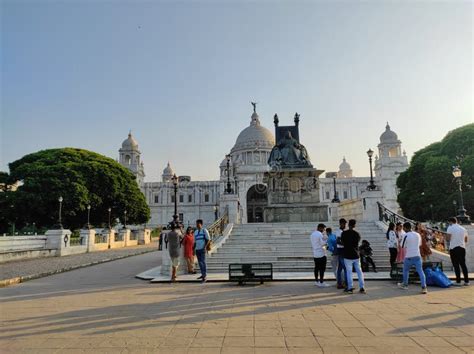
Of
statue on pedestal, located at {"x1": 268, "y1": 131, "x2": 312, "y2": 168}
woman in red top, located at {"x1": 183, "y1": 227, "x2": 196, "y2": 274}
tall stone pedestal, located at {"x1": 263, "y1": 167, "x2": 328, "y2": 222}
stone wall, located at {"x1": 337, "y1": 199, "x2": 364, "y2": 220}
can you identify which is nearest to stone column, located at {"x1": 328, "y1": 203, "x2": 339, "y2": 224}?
stone wall, located at {"x1": 337, "y1": 199, "x2": 364, "y2": 220}

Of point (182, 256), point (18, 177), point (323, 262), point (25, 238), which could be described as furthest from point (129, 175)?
point (323, 262)

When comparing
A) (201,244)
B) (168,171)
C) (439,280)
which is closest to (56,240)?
(201,244)

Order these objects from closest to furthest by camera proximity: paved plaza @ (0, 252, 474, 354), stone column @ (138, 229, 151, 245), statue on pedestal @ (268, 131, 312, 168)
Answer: paved plaza @ (0, 252, 474, 354) → statue on pedestal @ (268, 131, 312, 168) → stone column @ (138, 229, 151, 245)

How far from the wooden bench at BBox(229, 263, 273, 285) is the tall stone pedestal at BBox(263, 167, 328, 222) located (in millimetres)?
11911

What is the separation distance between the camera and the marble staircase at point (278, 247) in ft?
44.5

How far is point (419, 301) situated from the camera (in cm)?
797

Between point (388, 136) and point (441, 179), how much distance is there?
44.6 m

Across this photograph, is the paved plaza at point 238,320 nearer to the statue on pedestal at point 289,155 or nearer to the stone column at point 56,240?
the statue on pedestal at point 289,155

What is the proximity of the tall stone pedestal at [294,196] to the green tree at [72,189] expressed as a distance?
897 inches

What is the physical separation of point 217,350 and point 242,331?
36.8 inches

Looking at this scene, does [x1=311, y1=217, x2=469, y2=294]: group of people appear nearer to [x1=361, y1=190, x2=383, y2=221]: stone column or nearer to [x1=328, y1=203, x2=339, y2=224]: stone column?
[x1=361, y1=190, x2=383, y2=221]: stone column

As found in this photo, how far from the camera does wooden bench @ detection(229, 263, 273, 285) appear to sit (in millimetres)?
10453

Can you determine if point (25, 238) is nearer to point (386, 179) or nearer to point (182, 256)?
point (182, 256)

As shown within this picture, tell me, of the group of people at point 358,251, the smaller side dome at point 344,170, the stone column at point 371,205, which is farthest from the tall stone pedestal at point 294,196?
the smaller side dome at point 344,170
